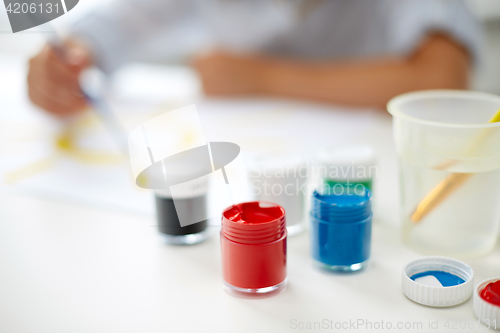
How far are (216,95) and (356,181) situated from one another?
59 centimetres

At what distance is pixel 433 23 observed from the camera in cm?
93

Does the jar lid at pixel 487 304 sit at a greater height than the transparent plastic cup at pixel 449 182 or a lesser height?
lesser

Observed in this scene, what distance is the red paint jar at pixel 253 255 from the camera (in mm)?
397

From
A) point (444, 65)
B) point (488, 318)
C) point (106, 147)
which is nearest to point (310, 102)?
point (444, 65)

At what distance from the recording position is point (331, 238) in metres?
0.43

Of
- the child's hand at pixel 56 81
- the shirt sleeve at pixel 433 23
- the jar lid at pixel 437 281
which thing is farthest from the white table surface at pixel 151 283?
the shirt sleeve at pixel 433 23

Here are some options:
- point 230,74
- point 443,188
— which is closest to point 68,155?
point 230,74

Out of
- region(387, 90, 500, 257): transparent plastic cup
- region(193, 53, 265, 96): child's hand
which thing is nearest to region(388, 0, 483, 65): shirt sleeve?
region(193, 53, 265, 96): child's hand

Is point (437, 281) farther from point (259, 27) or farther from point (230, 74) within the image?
point (259, 27)

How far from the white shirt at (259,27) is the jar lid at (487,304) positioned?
0.72 metres

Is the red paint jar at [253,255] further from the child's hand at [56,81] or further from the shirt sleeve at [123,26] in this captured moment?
the shirt sleeve at [123,26]

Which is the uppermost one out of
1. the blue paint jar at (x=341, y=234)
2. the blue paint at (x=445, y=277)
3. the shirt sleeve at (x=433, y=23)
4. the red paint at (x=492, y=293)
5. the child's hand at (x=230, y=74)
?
the shirt sleeve at (x=433, y=23)

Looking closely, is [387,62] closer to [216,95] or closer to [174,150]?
[216,95]

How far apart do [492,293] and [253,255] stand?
0.19m
